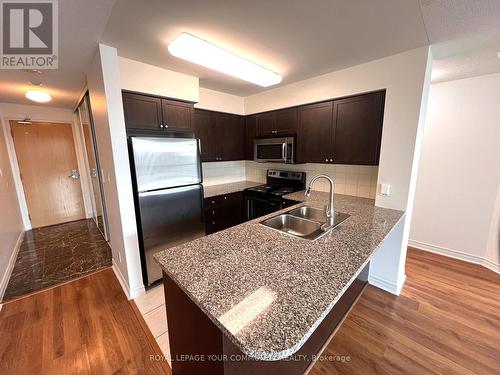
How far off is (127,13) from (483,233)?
4456 millimetres

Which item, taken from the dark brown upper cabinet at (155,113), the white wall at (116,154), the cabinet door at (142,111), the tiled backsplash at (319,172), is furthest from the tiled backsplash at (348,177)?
the white wall at (116,154)

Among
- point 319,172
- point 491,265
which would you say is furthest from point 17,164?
point 491,265

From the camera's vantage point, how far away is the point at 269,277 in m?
0.96

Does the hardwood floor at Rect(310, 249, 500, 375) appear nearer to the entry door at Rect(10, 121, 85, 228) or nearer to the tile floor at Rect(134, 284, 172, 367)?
the tile floor at Rect(134, 284, 172, 367)

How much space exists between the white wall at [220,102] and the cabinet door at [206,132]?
12 cm

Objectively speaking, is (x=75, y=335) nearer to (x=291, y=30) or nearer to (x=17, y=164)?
(x=291, y=30)

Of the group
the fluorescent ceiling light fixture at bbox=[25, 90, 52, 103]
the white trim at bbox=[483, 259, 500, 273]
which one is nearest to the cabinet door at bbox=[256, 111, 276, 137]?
the fluorescent ceiling light fixture at bbox=[25, 90, 52, 103]

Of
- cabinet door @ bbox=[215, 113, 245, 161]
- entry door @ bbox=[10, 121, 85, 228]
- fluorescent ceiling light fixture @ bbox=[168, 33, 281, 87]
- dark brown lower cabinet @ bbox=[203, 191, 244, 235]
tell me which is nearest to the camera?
fluorescent ceiling light fixture @ bbox=[168, 33, 281, 87]

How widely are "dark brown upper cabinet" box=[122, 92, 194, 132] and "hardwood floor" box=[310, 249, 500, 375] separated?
2.65 metres

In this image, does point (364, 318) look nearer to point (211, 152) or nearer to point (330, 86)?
point (330, 86)

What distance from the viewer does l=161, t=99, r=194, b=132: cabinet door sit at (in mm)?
2320

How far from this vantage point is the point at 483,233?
263 centimetres

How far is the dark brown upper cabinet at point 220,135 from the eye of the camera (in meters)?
3.01

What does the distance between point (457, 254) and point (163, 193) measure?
4031mm
